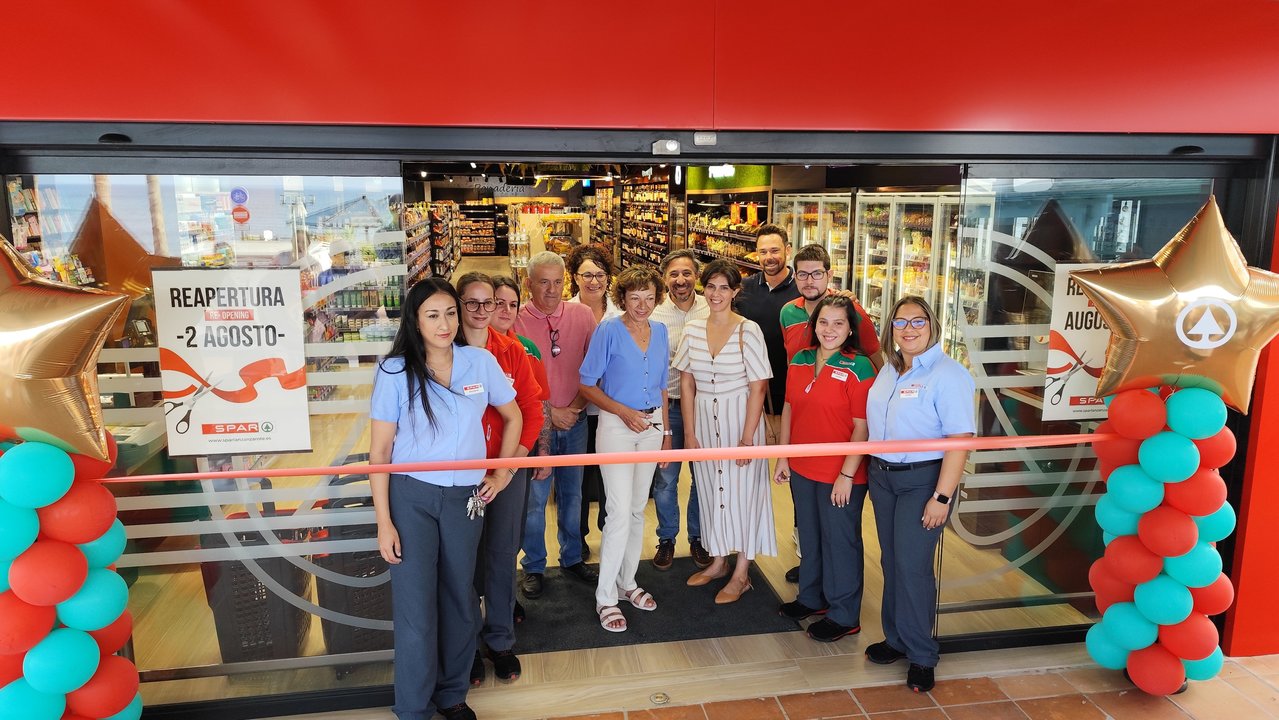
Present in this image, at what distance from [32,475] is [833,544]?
123 inches

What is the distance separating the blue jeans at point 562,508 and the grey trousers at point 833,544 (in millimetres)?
1170

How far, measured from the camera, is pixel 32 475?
97.4 inches

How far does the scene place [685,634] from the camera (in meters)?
4.07

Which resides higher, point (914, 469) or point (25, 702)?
point (914, 469)

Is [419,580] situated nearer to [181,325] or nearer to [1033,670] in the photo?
[181,325]

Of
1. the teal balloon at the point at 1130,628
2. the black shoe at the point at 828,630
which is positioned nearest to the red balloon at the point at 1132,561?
the teal balloon at the point at 1130,628

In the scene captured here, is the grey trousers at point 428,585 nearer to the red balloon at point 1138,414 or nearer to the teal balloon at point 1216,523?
the red balloon at point 1138,414

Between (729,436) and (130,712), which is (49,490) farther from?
(729,436)

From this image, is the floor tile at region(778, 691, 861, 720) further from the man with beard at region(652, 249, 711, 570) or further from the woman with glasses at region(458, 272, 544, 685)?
the man with beard at region(652, 249, 711, 570)

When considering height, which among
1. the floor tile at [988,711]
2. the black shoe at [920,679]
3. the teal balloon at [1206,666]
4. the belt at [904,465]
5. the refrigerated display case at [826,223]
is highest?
the refrigerated display case at [826,223]

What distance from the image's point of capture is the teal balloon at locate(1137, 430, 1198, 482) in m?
3.20

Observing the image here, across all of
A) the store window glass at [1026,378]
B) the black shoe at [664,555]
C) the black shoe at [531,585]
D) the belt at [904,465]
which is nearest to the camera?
the belt at [904,465]

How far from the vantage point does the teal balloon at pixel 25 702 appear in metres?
2.56

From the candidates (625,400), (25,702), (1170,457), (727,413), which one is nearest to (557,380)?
(625,400)
